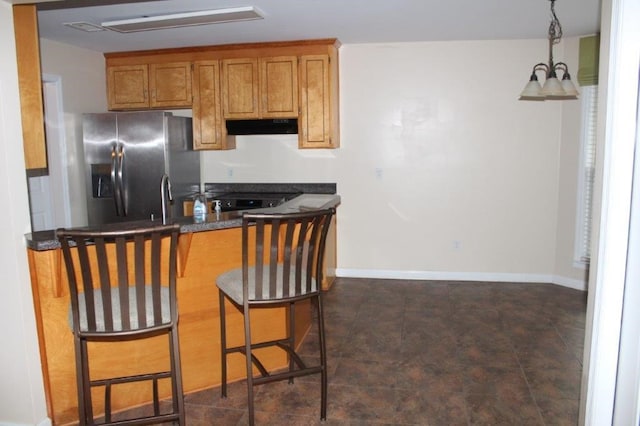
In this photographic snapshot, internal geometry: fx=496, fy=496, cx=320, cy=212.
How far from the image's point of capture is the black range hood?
515cm

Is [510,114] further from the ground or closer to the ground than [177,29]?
closer to the ground

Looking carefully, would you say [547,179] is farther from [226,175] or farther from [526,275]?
[226,175]

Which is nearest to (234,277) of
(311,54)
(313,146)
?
(313,146)

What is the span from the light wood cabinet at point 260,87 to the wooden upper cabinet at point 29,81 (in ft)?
8.78

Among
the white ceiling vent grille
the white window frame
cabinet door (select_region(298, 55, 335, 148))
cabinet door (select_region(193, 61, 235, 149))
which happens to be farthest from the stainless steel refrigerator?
the white window frame

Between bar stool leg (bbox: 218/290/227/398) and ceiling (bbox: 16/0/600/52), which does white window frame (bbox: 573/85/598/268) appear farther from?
bar stool leg (bbox: 218/290/227/398)

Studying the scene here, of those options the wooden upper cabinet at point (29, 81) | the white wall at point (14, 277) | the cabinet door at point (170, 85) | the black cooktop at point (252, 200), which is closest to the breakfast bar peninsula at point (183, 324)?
the white wall at point (14, 277)

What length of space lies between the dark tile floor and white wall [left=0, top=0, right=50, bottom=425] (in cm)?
83

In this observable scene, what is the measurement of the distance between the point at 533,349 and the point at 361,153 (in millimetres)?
2660

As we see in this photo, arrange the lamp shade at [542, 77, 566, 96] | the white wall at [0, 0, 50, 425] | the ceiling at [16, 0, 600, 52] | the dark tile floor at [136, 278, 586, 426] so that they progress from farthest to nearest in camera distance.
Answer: the ceiling at [16, 0, 600, 52], the lamp shade at [542, 77, 566, 96], the dark tile floor at [136, 278, 586, 426], the white wall at [0, 0, 50, 425]

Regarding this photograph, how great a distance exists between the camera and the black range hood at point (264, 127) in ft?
16.9

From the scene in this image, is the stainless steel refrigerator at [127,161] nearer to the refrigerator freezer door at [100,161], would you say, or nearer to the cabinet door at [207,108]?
the refrigerator freezer door at [100,161]

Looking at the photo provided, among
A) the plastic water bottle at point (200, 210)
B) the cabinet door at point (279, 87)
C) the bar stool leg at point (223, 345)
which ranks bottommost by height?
the bar stool leg at point (223, 345)

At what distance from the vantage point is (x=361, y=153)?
5.38 metres
